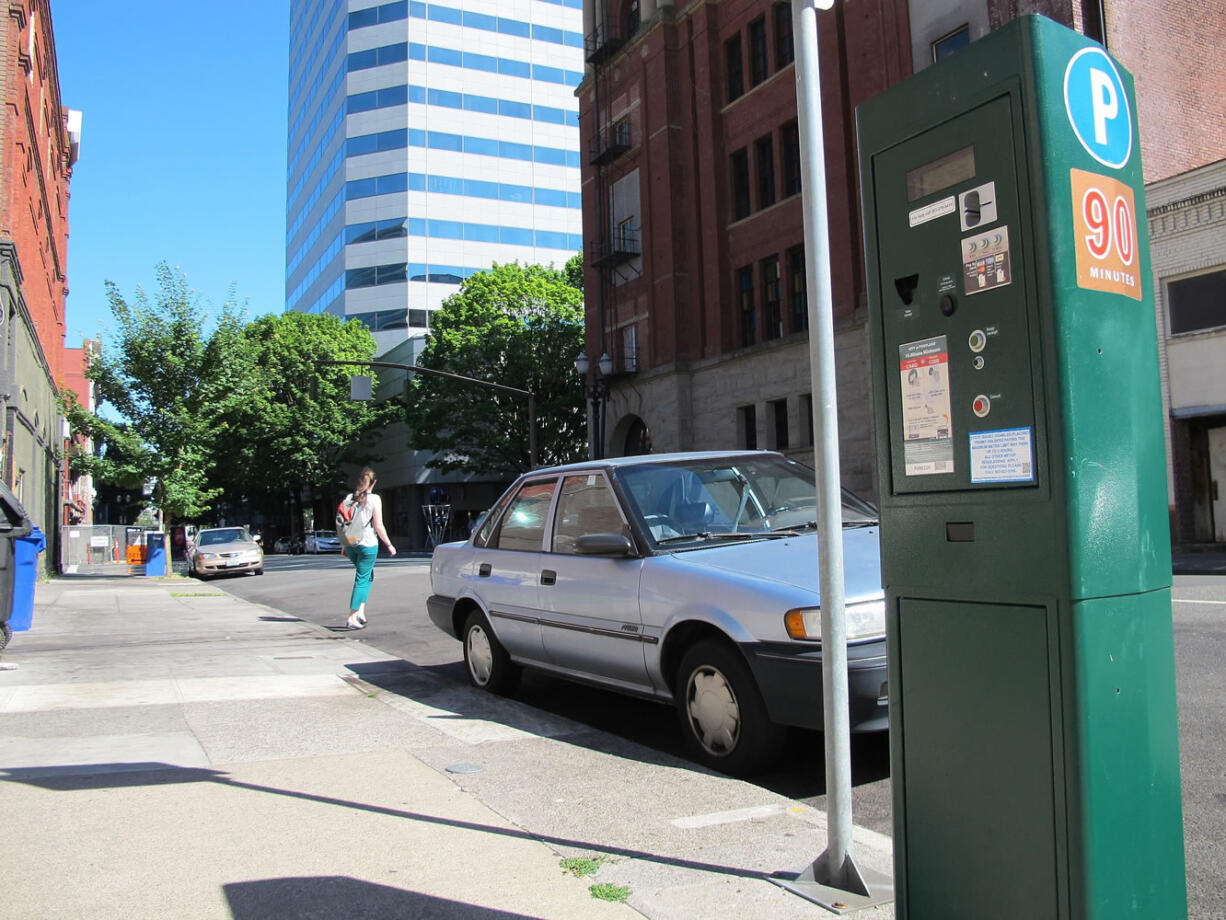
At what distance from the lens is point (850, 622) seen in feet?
15.2

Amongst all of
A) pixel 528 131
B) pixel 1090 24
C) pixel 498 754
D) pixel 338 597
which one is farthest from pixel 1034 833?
pixel 528 131

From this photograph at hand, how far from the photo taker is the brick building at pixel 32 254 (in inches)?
864

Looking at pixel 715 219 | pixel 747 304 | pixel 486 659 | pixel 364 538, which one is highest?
pixel 715 219

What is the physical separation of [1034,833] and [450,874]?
2112 mm

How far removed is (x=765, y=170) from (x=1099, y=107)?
2978 centimetres

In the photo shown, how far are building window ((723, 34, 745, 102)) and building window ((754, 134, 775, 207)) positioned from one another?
1995 mm

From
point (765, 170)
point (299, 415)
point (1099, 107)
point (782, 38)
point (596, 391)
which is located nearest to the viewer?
point (1099, 107)

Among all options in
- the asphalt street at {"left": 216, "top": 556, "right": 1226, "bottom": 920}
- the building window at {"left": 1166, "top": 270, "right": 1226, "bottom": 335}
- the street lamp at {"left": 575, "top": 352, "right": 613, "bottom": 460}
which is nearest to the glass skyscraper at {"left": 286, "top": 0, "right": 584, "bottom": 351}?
the street lamp at {"left": 575, "top": 352, "right": 613, "bottom": 460}

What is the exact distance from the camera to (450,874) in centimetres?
366

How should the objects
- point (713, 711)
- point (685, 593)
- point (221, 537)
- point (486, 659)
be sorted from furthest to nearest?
point (221, 537)
point (486, 659)
point (685, 593)
point (713, 711)

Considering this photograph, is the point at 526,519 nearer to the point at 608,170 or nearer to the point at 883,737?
the point at 883,737

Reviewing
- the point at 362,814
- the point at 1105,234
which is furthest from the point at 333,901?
the point at 1105,234

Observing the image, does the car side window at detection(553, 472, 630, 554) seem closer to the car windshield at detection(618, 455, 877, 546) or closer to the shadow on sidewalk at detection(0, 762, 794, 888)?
the car windshield at detection(618, 455, 877, 546)

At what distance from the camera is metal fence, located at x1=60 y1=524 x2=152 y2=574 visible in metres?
36.2
